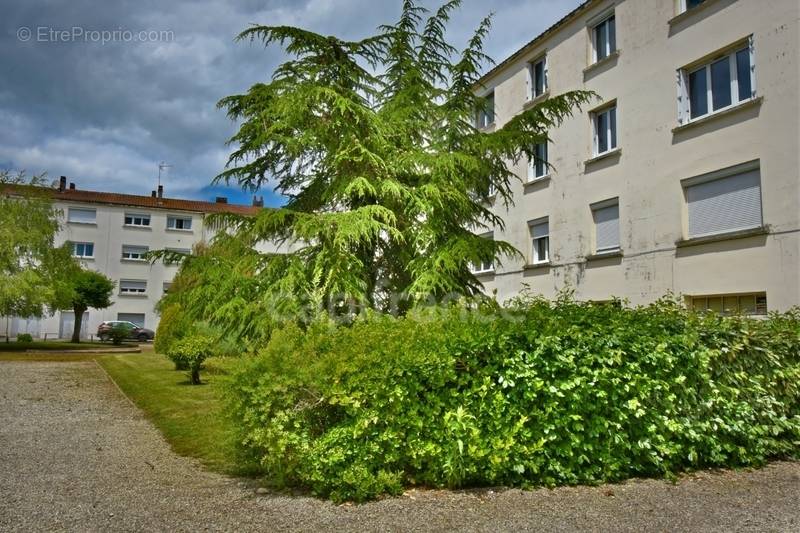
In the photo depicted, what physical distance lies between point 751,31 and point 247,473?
43.7ft

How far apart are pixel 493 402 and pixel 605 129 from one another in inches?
538

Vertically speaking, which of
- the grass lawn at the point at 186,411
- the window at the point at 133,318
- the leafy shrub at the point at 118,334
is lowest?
the grass lawn at the point at 186,411

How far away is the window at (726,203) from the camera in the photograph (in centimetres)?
1188

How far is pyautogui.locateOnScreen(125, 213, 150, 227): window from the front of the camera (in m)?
44.5

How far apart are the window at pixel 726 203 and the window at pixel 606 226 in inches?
94.1

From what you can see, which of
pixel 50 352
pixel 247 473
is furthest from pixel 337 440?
pixel 50 352

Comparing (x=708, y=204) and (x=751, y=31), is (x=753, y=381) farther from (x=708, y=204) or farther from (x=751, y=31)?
(x=751, y=31)

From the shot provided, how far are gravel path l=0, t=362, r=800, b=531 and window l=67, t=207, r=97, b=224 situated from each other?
139 ft

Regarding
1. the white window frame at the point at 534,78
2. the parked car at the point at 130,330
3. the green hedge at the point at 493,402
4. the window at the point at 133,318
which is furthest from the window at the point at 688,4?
the window at the point at 133,318

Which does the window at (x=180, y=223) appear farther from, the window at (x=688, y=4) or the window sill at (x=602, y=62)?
the window at (x=688, y=4)

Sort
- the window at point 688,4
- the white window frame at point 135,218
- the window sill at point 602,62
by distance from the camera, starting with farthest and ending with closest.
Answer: the white window frame at point 135,218 < the window sill at point 602,62 < the window at point 688,4

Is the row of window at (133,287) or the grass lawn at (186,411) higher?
the row of window at (133,287)

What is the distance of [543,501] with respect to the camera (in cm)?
478

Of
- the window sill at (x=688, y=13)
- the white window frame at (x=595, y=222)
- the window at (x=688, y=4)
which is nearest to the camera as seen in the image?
the window sill at (x=688, y=13)
